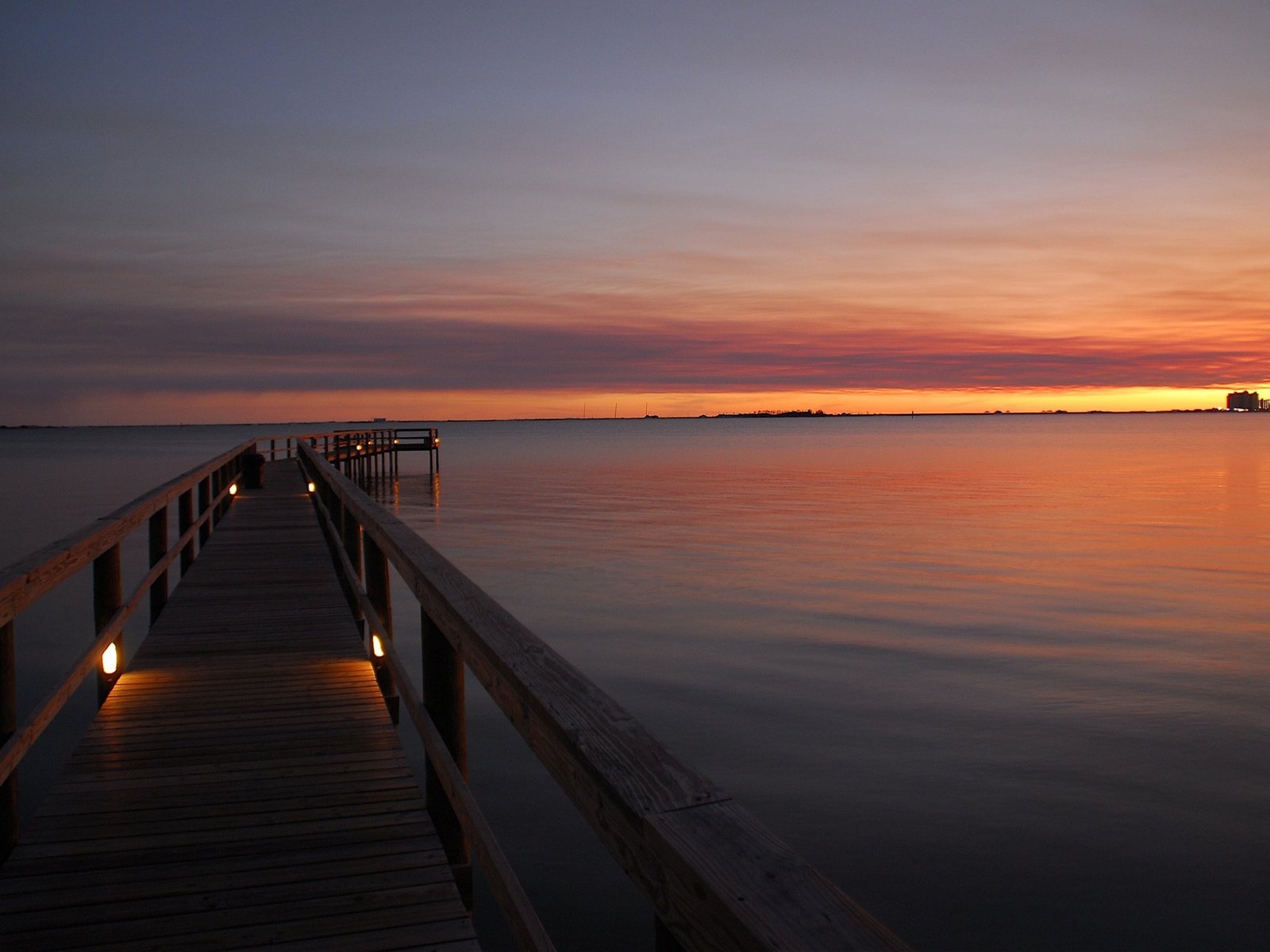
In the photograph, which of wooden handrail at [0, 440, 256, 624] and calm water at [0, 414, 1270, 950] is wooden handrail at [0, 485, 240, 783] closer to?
wooden handrail at [0, 440, 256, 624]

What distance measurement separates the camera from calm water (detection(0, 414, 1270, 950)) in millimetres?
5836

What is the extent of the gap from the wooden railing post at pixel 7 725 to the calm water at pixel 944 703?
3.22 metres

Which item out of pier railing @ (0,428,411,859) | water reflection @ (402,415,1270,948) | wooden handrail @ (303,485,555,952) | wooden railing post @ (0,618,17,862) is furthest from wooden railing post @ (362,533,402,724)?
water reflection @ (402,415,1270,948)

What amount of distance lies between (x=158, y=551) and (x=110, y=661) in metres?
1.82

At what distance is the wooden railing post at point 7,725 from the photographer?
3148mm

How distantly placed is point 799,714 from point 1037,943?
3.68 metres

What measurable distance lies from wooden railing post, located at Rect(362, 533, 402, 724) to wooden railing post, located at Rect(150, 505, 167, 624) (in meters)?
1.94

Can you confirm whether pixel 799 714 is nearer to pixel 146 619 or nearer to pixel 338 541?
pixel 338 541

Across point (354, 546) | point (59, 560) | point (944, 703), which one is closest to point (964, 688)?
point (944, 703)

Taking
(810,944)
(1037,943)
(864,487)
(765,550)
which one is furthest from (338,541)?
(864,487)

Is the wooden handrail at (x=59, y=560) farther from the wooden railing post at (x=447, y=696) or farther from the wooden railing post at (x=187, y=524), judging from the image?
the wooden railing post at (x=187, y=524)

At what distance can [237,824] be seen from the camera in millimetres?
3322

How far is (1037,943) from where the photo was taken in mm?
5340

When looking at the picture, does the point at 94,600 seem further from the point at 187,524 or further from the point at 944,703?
the point at 944,703
